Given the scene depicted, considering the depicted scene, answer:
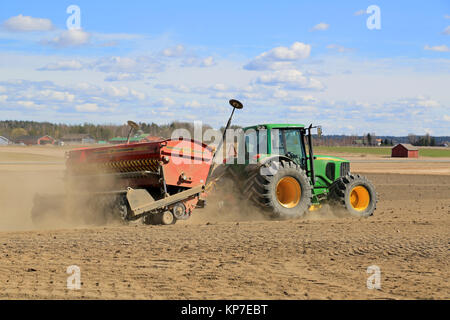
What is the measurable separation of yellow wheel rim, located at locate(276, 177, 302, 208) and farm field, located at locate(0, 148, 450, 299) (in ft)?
1.89

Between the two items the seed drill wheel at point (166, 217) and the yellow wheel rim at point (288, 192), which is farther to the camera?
the yellow wheel rim at point (288, 192)

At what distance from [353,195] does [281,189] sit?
91.7 inches

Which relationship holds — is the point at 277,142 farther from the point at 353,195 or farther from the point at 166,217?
the point at 166,217

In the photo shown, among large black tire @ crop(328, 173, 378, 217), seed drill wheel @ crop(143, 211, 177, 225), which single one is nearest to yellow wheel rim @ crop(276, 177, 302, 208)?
large black tire @ crop(328, 173, 378, 217)

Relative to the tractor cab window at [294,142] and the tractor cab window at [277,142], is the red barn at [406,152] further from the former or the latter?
the tractor cab window at [277,142]

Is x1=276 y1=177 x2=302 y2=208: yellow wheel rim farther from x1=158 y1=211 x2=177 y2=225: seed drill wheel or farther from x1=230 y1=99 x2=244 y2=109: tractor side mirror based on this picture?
x1=158 y1=211 x2=177 y2=225: seed drill wheel

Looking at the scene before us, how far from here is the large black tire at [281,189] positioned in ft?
41.6

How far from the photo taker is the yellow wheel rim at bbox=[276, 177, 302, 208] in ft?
43.4

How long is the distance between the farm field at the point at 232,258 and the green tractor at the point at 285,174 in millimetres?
490

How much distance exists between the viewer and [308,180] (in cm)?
1338

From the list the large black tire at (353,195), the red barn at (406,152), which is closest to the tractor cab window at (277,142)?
the large black tire at (353,195)

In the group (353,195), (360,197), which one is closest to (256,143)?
(353,195)
